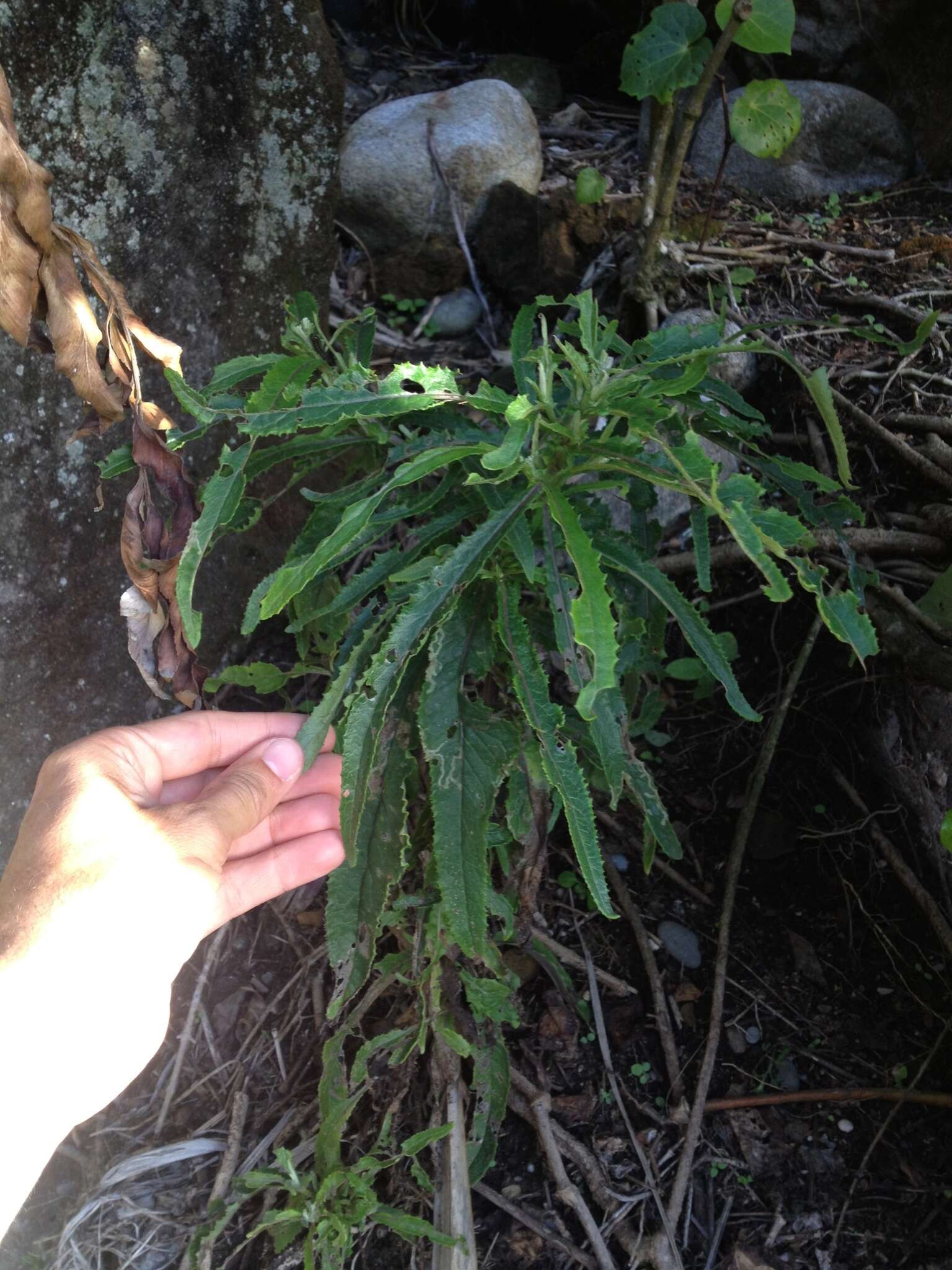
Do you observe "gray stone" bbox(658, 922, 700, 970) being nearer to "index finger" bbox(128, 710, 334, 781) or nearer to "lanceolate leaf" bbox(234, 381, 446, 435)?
"index finger" bbox(128, 710, 334, 781)

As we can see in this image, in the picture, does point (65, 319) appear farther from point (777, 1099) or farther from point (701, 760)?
point (777, 1099)

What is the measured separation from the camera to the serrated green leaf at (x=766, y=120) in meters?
2.71

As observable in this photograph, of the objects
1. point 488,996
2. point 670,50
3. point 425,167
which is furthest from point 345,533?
point 425,167

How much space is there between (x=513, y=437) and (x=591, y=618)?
0.24 m

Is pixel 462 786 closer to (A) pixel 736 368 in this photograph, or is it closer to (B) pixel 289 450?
(B) pixel 289 450

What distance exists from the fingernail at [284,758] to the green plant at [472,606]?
114mm

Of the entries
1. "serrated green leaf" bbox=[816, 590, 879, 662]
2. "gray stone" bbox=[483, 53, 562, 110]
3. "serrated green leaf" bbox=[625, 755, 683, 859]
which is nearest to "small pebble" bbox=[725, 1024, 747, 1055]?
"serrated green leaf" bbox=[625, 755, 683, 859]

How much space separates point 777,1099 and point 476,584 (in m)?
1.08

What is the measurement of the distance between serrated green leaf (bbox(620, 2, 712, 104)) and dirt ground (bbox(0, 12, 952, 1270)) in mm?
809

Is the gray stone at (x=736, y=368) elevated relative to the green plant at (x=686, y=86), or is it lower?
lower

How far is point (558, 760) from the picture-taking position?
4.09 ft

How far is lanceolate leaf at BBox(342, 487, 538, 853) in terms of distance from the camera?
1.24 meters

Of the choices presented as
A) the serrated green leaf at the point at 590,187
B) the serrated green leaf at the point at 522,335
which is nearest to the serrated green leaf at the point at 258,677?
the serrated green leaf at the point at 522,335

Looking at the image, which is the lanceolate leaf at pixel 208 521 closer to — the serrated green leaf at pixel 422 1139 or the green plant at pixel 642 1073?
the serrated green leaf at pixel 422 1139
